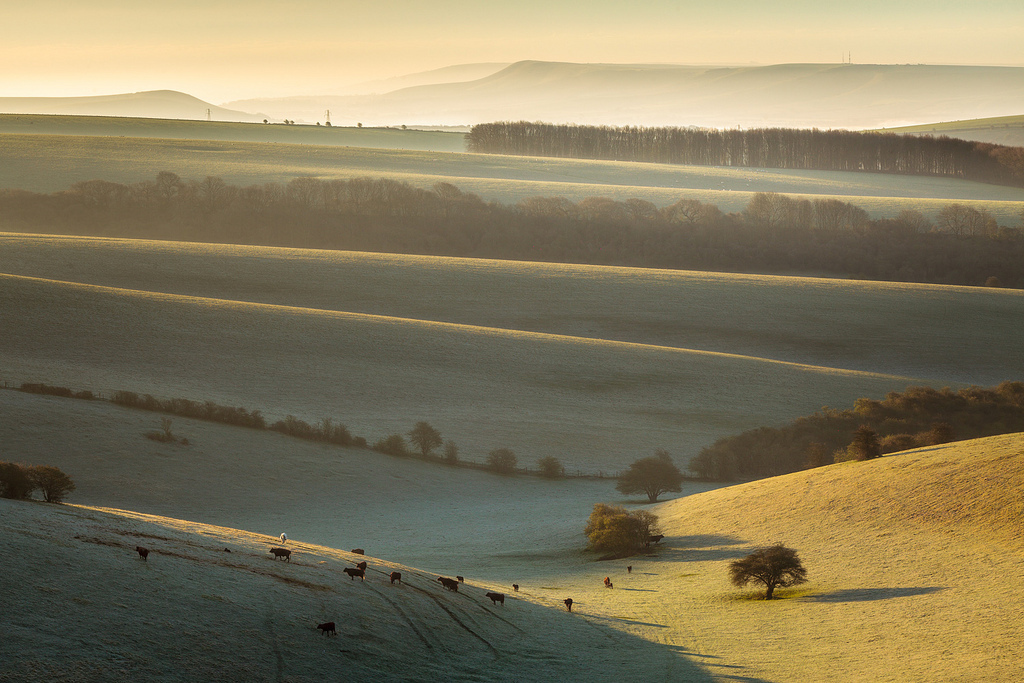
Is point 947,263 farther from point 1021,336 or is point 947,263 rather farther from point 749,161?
point 749,161

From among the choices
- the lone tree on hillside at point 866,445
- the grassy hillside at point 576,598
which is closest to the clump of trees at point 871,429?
the lone tree on hillside at point 866,445

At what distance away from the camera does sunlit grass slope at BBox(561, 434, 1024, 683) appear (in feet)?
69.6

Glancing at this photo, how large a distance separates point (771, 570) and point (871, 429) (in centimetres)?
1826

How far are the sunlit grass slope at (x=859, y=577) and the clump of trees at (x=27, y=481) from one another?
16.8 meters

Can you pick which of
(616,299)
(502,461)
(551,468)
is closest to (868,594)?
(551,468)

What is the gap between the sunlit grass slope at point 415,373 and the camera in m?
51.7

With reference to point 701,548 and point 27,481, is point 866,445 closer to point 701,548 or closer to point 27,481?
point 701,548

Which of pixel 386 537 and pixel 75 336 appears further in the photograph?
pixel 75 336

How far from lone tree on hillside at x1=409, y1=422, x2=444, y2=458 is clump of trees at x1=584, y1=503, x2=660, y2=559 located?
1478 centimetres

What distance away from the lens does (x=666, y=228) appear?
106562mm

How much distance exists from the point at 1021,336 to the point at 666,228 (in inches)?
1694

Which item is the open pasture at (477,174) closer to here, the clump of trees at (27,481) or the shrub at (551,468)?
the shrub at (551,468)

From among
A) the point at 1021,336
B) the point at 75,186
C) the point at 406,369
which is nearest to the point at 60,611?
the point at 406,369

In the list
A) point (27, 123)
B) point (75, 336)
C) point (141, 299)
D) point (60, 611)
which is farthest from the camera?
point (27, 123)
